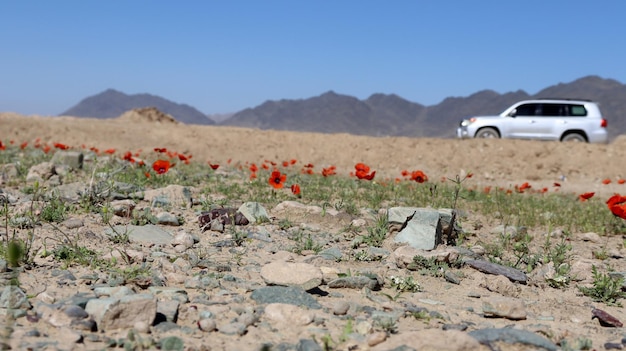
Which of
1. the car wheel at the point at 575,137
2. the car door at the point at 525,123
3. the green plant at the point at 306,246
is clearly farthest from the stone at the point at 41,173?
the car wheel at the point at 575,137

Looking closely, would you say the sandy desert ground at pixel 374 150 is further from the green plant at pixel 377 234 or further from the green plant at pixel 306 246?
the green plant at pixel 306 246

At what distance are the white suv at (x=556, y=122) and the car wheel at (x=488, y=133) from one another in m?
0.15

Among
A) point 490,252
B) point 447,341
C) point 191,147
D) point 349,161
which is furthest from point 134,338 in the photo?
point 191,147

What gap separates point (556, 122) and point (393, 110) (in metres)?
146

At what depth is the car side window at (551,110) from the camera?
67.7ft

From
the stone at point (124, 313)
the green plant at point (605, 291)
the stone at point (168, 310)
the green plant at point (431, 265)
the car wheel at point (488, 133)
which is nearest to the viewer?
the stone at point (124, 313)

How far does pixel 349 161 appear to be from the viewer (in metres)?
20.3

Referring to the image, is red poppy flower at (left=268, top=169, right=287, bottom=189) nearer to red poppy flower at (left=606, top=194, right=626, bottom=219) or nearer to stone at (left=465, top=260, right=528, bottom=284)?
stone at (left=465, top=260, right=528, bottom=284)

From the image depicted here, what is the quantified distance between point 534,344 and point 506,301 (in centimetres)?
71

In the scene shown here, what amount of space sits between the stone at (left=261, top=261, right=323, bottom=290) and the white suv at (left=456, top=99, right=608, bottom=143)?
59.4 feet

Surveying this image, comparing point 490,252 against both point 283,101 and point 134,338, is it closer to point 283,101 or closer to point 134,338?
point 134,338

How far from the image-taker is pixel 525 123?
20.6 meters

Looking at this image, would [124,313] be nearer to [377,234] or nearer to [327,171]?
[377,234]

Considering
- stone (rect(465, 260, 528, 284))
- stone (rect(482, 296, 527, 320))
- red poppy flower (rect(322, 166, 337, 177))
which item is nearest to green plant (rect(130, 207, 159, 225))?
red poppy flower (rect(322, 166, 337, 177))
